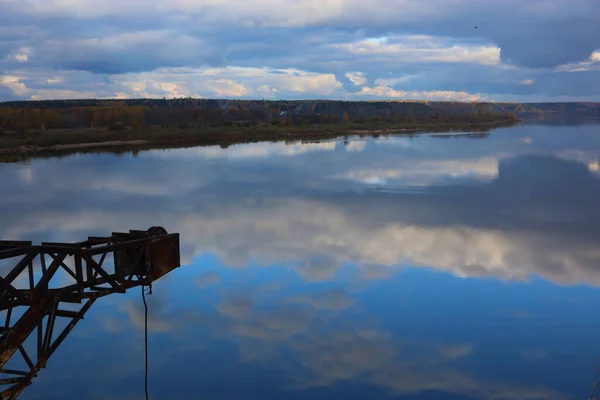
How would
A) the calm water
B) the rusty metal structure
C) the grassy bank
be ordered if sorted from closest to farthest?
the rusty metal structure < the calm water < the grassy bank

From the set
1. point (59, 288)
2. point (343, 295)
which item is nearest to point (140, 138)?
point (343, 295)

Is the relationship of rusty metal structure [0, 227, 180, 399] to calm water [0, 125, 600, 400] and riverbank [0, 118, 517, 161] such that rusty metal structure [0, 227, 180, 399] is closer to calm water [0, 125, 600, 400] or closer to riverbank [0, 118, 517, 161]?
calm water [0, 125, 600, 400]

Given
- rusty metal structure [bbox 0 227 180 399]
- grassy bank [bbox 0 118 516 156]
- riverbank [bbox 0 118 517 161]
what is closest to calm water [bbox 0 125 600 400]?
rusty metal structure [bbox 0 227 180 399]

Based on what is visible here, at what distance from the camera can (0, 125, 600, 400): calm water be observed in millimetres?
12617

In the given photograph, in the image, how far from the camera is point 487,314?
52.4 ft

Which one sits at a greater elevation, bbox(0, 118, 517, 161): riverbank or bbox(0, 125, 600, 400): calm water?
bbox(0, 118, 517, 161): riverbank

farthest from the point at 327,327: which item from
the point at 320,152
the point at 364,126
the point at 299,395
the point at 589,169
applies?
the point at 364,126

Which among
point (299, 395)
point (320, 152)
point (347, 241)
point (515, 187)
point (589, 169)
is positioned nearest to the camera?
point (299, 395)

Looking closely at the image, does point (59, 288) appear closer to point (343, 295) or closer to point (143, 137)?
point (343, 295)

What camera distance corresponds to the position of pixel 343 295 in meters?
17.6

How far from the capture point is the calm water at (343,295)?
1262 cm

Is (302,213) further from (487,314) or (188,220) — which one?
(487,314)

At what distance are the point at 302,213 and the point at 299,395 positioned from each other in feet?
61.1

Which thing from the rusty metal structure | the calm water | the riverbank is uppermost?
the rusty metal structure
